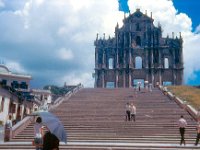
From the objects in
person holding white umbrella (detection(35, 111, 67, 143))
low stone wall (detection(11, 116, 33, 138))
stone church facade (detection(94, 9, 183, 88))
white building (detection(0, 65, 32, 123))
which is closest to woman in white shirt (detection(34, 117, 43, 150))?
person holding white umbrella (detection(35, 111, 67, 143))

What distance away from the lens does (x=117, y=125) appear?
850 inches

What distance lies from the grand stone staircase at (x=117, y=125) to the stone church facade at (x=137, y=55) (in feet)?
91.1

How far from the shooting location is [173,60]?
60.9 metres

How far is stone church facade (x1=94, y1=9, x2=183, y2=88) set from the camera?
6056 cm

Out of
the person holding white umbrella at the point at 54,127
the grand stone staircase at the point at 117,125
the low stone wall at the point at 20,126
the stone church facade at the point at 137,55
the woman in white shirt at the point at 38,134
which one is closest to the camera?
the person holding white umbrella at the point at 54,127

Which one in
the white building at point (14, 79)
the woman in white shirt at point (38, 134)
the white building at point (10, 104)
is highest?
the white building at point (14, 79)

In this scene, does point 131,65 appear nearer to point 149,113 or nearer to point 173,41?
point 173,41

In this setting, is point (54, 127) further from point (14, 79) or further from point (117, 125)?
point (14, 79)

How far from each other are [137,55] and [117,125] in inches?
1658

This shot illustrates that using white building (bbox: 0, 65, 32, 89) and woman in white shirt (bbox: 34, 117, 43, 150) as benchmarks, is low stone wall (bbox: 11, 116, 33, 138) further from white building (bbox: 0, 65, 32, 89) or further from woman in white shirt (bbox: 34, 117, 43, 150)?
white building (bbox: 0, 65, 32, 89)

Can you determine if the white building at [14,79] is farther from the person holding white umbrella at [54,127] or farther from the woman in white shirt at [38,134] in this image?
the person holding white umbrella at [54,127]

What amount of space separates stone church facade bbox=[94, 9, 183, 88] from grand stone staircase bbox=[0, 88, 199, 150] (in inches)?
1094

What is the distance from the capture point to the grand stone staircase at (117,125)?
1712 centimetres

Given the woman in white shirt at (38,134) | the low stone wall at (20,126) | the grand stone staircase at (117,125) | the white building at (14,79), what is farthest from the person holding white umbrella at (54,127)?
the white building at (14,79)
